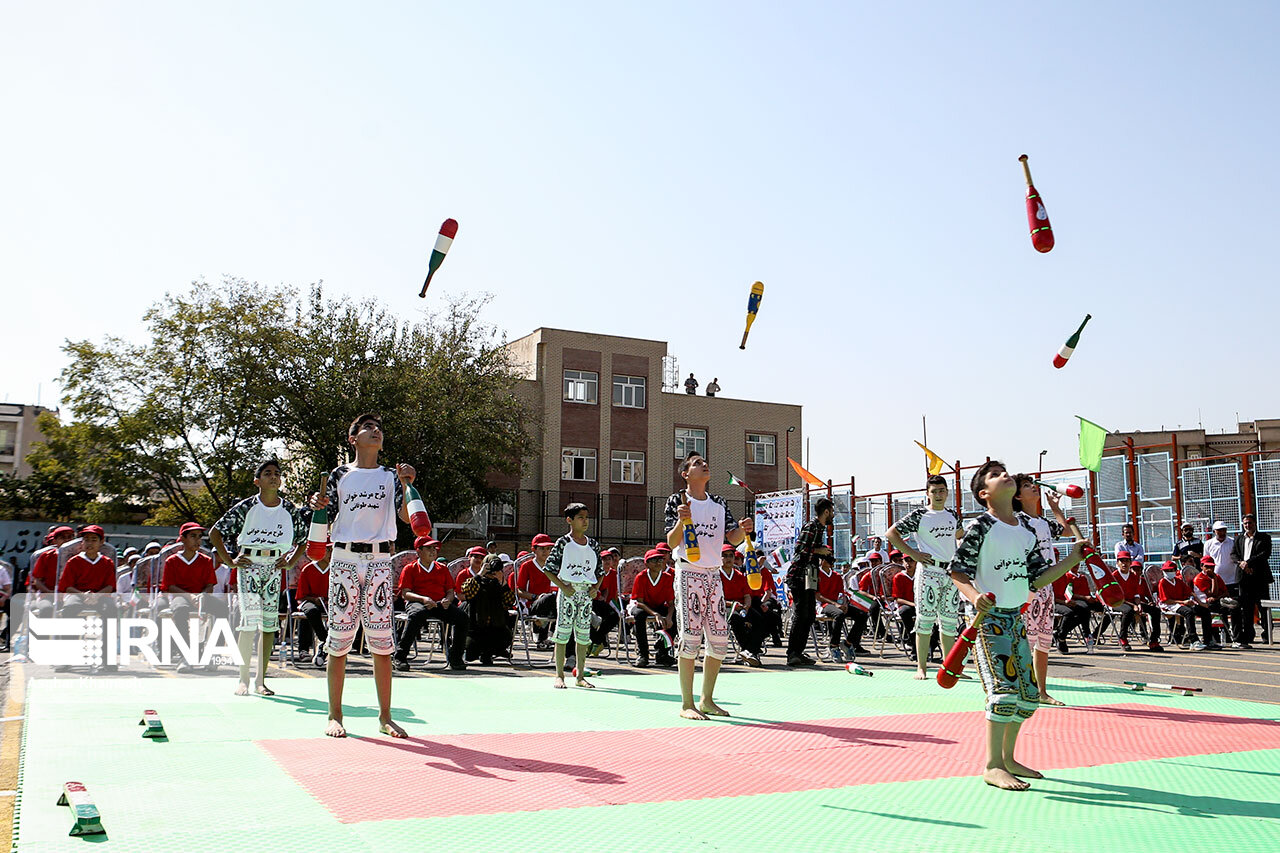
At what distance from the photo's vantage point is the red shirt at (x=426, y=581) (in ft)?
43.3

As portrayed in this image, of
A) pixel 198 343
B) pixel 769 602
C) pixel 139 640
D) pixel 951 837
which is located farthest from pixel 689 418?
pixel 951 837

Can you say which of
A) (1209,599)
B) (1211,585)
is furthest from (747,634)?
(1211,585)

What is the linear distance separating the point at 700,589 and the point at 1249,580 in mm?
12623

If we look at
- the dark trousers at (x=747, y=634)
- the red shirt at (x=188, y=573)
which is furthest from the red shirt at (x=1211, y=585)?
the red shirt at (x=188, y=573)

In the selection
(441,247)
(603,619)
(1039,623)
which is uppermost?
(441,247)

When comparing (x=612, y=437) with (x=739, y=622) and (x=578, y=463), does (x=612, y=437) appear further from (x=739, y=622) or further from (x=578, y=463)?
(x=739, y=622)

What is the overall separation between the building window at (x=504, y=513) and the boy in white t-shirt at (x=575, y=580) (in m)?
28.6

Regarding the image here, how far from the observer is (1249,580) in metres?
16.4

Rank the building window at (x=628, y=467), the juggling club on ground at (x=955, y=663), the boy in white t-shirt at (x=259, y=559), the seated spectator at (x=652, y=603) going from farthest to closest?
1. the building window at (x=628, y=467)
2. the seated spectator at (x=652, y=603)
3. the boy in white t-shirt at (x=259, y=559)
4. the juggling club on ground at (x=955, y=663)

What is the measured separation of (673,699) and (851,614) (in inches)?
225

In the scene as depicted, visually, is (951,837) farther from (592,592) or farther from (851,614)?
(851,614)

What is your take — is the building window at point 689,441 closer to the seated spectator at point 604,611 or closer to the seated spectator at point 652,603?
the seated spectator at point 604,611

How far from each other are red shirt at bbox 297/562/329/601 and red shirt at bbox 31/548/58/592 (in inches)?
111

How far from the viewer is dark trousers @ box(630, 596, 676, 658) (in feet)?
43.3
